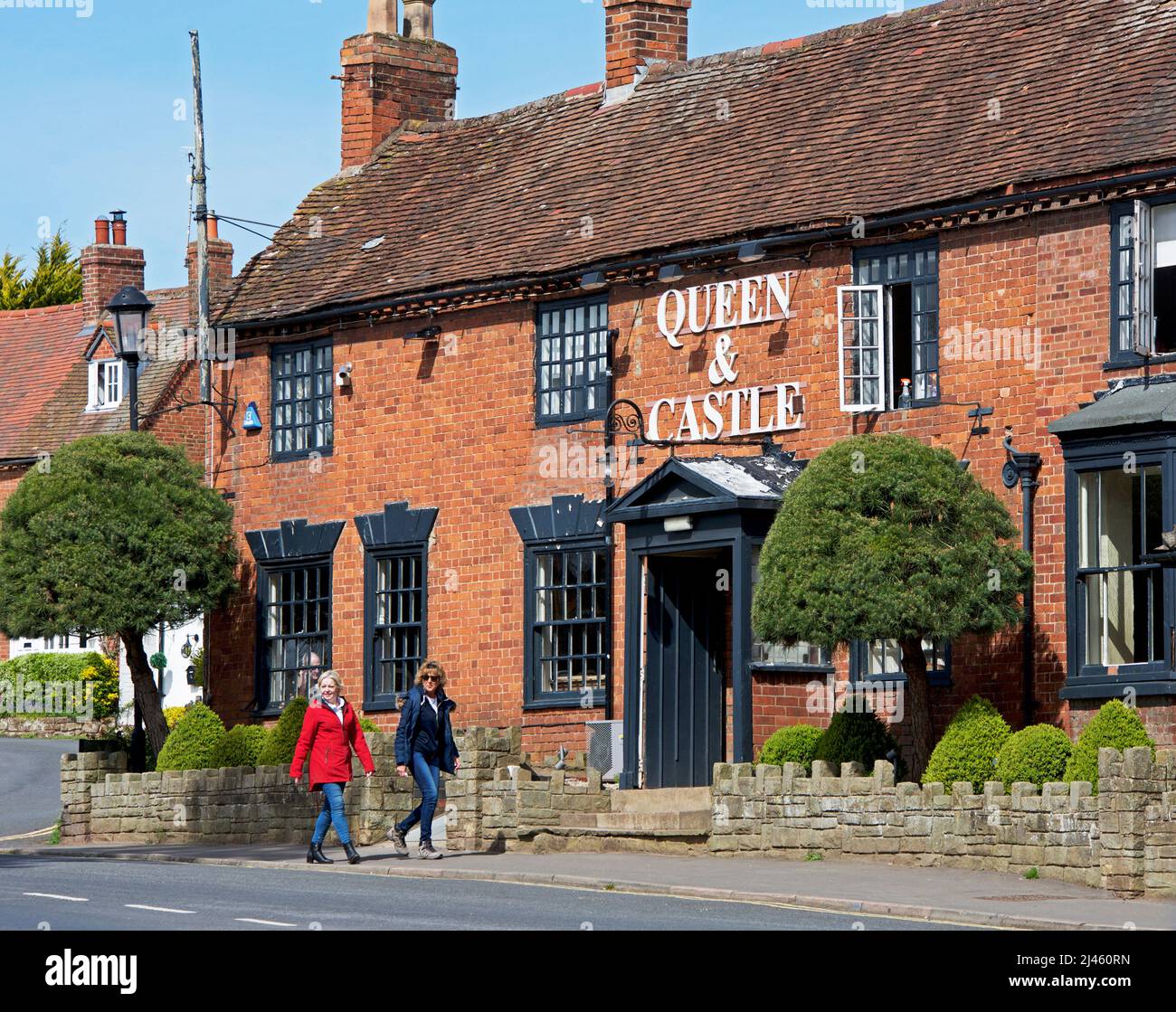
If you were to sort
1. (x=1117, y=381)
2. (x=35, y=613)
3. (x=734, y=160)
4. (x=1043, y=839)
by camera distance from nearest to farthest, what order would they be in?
(x=1043, y=839) → (x=1117, y=381) → (x=734, y=160) → (x=35, y=613)

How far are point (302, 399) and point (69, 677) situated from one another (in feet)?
58.0

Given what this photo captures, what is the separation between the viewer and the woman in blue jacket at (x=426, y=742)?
21812mm

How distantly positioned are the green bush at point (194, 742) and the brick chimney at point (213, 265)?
20.3 m

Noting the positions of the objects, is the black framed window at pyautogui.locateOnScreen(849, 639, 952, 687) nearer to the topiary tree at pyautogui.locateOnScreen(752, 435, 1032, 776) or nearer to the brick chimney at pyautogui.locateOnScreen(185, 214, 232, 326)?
the topiary tree at pyautogui.locateOnScreen(752, 435, 1032, 776)

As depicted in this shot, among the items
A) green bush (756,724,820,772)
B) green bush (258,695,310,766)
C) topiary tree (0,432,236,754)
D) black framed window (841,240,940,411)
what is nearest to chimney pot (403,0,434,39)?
topiary tree (0,432,236,754)

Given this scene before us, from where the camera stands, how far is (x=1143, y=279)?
22594mm

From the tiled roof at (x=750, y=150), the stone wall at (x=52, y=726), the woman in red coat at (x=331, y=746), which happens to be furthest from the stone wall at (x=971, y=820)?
the stone wall at (x=52, y=726)

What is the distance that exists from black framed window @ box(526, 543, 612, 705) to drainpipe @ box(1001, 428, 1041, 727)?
581 cm

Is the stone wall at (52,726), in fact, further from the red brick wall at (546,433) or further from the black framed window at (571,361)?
the black framed window at (571,361)

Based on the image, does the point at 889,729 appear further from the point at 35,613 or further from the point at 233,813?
the point at 35,613

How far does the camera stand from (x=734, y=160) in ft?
92.4

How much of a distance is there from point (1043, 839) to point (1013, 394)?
18.9ft
